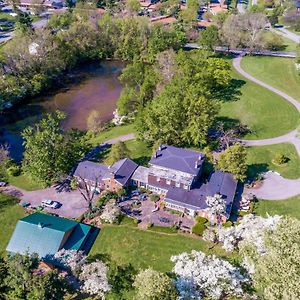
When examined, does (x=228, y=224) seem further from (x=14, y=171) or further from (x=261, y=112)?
(x=261, y=112)

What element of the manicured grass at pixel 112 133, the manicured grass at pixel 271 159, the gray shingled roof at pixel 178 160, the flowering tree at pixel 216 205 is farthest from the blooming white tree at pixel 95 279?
the manicured grass at pixel 112 133

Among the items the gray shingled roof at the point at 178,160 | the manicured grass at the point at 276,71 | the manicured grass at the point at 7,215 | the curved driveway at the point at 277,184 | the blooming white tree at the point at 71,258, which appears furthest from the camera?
the manicured grass at the point at 276,71

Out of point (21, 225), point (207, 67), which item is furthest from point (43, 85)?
point (21, 225)

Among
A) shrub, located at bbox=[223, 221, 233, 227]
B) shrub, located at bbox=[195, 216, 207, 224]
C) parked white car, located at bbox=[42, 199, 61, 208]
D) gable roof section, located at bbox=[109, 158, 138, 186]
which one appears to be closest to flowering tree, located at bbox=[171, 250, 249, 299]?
shrub, located at bbox=[223, 221, 233, 227]

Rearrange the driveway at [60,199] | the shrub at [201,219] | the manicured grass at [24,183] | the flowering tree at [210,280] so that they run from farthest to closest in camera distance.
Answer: the manicured grass at [24,183] < the driveway at [60,199] < the shrub at [201,219] < the flowering tree at [210,280]

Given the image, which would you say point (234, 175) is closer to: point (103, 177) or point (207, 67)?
point (103, 177)

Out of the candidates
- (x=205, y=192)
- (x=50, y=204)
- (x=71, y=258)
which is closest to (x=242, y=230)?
(x=205, y=192)

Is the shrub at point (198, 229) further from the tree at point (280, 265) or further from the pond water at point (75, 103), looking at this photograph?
the pond water at point (75, 103)
